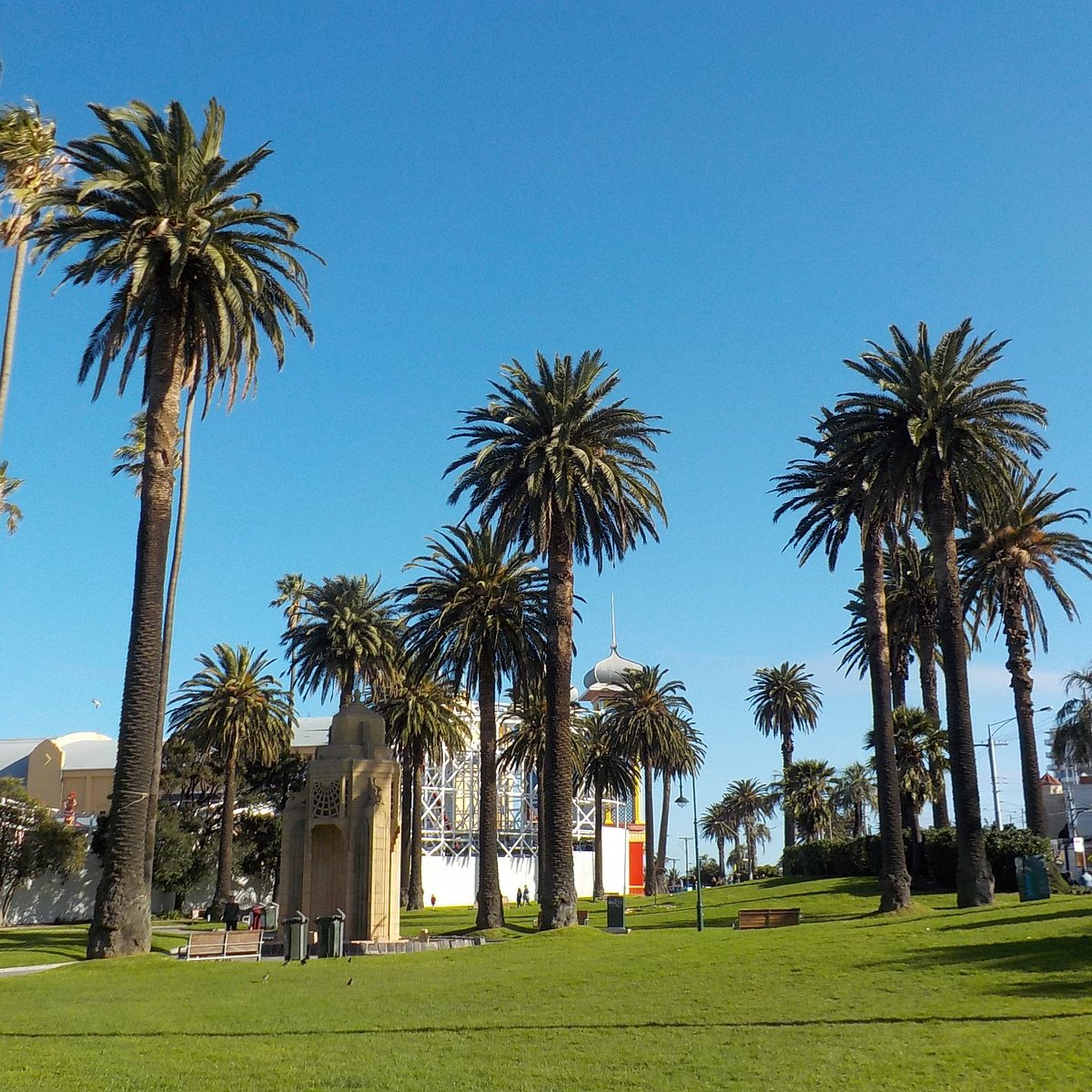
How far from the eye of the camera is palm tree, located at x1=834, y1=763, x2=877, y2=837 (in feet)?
318

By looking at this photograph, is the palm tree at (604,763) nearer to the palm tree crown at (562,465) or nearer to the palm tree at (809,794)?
the palm tree at (809,794)

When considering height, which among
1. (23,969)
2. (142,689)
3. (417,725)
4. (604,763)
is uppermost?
(417,725)

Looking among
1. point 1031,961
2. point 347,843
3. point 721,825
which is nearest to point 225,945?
point 347,843

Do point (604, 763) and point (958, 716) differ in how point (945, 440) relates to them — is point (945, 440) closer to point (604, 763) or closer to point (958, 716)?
point (958, 716)

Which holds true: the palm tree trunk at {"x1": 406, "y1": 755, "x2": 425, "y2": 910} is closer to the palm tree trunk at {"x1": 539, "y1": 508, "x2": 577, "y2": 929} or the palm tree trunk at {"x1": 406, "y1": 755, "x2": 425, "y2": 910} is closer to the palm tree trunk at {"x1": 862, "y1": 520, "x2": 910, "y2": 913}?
the palm tree trunk at {"x1": 539, "y1": 508, "x2": 577, "y2": 929}

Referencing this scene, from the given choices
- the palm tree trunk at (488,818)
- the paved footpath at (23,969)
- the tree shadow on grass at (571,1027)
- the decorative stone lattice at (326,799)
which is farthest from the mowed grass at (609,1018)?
the palm tree trunk at (488,818)

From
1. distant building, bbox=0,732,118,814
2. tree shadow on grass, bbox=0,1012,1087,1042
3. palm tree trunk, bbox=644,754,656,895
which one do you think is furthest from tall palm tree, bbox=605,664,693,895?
tree shadow on grass, bbox=0,1012,1087,1042

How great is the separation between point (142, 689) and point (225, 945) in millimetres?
7280

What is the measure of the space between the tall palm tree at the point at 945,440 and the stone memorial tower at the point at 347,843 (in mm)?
18247

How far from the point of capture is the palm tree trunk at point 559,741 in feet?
125

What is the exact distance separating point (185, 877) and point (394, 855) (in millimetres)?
38233

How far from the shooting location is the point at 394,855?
120 ft

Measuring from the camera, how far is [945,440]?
121ft

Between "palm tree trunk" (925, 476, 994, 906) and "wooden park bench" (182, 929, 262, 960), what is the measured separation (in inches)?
832
